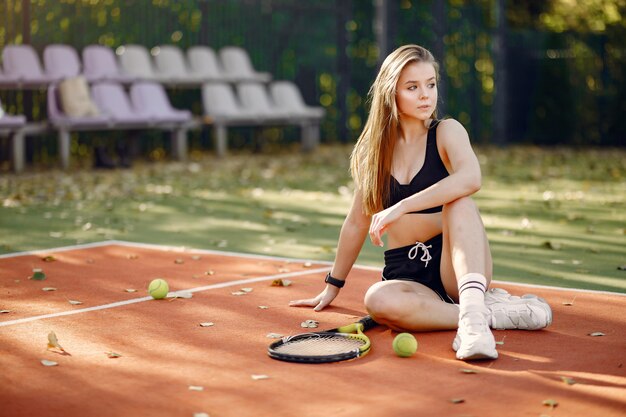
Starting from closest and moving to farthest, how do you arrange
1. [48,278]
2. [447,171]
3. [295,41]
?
[447,171], [48,278], [295,41]

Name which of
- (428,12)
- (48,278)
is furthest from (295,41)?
(48,278)

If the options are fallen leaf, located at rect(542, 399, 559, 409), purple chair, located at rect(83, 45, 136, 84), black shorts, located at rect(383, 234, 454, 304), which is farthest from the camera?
purple chair, located at rect(83, 45, 136, 84)

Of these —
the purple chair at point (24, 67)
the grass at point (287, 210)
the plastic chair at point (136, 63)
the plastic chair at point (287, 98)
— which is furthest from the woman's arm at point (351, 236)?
the plastic chair at point (287, 98)

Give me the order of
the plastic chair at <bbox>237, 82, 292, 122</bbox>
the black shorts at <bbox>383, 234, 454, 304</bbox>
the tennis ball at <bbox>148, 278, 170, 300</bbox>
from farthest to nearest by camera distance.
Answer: the plastic chair at <bbox>237, 82, 292, 122</bbox> → the tennis ball at <bbox>148, 278, 170, 300</bbox> → the black shorts at <bbox>383, 234, 454, 304</bbox>

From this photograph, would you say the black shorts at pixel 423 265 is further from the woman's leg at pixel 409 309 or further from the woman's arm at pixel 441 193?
the woman's arm at pixel 441 193

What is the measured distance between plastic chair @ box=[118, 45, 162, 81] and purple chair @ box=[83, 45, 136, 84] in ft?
0.78

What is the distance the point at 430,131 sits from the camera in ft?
15.9

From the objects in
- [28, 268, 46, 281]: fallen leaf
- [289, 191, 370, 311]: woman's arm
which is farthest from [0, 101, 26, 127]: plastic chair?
[289, 191, 370, 311]: woman's arm

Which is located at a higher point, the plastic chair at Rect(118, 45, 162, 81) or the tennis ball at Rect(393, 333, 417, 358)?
the plastic chair at Rect(118, 45, 162, 81)

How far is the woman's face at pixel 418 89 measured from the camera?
4637mm

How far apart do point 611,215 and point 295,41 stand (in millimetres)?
10925

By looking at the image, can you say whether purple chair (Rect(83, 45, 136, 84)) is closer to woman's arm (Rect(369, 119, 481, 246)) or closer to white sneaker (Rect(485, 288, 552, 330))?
woman's arm (Rect(369, 119, 481, 246))

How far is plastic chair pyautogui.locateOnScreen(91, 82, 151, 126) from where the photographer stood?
48.5ft

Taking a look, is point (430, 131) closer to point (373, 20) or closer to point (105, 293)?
point (105, 293)
